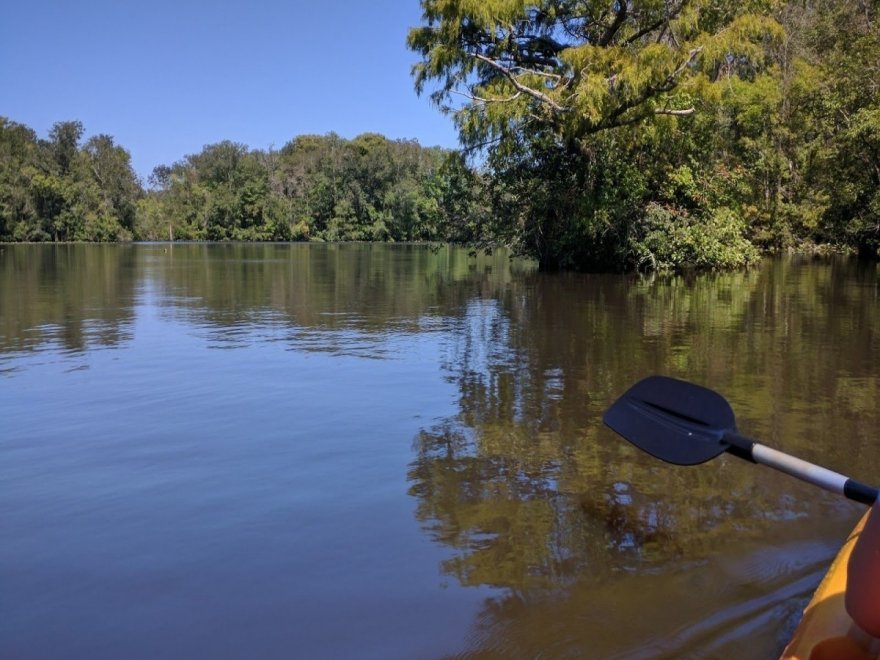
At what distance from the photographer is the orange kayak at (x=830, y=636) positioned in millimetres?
2211

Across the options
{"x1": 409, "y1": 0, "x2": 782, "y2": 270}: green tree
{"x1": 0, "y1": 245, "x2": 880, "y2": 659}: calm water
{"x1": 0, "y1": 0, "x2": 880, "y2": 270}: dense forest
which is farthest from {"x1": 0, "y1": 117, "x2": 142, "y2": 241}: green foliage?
{"x1": 0, "y1": 245, "x2": 880, "y2": 659}: calm water

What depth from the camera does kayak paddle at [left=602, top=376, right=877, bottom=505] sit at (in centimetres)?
342

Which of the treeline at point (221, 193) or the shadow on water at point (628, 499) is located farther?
the treeline at point (221, 193)

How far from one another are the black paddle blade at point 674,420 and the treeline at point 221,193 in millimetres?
75810

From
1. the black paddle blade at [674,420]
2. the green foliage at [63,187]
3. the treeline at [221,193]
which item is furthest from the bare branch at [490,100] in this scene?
the green foliage at [63,187]

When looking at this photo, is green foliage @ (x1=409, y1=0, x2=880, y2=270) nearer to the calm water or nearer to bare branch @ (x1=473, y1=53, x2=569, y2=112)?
bare branch @ (x1=473, y1=53, x2=569, y2=112)

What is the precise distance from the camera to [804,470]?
296cm

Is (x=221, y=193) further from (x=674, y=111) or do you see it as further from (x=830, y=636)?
(x=830, y=636)

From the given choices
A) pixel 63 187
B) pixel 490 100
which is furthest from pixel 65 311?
pixel 63 187

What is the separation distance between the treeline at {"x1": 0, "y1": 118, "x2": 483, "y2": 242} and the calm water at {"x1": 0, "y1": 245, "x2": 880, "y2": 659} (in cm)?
7127

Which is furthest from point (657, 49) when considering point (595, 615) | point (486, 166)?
point (595, 615)

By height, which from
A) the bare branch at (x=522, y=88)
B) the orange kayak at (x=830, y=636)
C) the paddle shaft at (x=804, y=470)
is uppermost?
the bare branch at (x=522, y=88)

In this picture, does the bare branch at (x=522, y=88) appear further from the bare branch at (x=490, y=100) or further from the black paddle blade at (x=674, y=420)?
the black paddle blade at (x=674, y=420)

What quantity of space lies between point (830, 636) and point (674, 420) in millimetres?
1577
